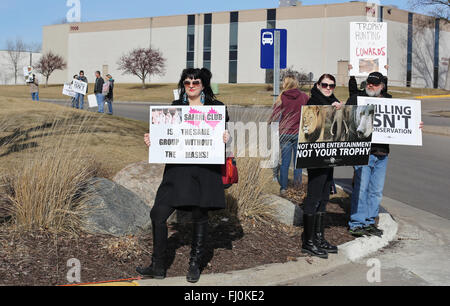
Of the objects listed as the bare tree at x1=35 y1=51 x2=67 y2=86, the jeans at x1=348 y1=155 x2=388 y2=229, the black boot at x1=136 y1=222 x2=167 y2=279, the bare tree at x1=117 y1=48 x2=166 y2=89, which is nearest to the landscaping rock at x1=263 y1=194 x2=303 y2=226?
the jeans at x1=348 y1=155 x2=388 y2=229

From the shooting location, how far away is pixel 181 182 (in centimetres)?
497

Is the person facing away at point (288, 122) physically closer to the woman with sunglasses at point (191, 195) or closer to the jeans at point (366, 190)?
the jeans at point (366, 190)

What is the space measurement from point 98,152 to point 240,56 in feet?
182

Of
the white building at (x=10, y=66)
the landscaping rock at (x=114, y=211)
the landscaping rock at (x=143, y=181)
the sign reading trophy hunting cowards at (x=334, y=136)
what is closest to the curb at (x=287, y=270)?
the sign reading trophy hunting cowards at (x=334, y=136)

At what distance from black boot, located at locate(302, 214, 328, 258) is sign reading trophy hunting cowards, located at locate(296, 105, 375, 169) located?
60 cm

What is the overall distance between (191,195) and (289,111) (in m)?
4.50

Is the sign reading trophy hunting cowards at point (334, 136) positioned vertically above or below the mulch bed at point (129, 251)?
above

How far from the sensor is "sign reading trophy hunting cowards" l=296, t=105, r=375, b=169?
5.81 meters

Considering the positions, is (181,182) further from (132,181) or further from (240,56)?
(240,56)

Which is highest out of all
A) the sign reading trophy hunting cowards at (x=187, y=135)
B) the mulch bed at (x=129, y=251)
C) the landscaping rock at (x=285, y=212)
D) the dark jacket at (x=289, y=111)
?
the dark jacket at (x=289, y=111)

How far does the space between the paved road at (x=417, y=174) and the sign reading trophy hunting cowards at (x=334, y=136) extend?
6.54 feet

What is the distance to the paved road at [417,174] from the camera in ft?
28.3
